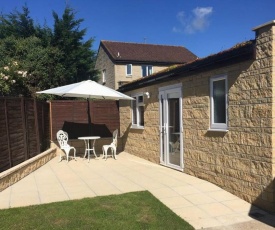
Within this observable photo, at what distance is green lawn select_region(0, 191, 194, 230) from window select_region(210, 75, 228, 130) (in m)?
2.35

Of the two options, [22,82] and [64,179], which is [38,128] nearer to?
[64,179]

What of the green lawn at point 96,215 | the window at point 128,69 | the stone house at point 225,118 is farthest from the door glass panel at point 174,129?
the window at point 128,69

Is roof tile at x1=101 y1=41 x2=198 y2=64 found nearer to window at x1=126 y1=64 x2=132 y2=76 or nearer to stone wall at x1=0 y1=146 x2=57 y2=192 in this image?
window at x1=126 y1=64 x2=132 y2=76

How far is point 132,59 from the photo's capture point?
93.7ft

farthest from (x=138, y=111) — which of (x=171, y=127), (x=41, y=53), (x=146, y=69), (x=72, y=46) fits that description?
(x=146, y=69)

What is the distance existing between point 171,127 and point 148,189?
2.75 m

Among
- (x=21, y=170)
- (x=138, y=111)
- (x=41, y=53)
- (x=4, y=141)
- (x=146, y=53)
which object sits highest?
(x=146, y=53)

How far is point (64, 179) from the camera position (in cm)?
787

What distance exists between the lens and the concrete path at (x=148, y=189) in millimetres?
4996

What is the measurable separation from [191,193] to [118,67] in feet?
74.8

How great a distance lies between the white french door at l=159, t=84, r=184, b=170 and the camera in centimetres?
846

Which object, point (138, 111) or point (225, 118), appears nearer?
point (225, 118)

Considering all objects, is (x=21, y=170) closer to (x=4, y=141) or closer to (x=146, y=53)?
(x=4, y=141)

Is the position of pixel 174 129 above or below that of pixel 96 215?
above
